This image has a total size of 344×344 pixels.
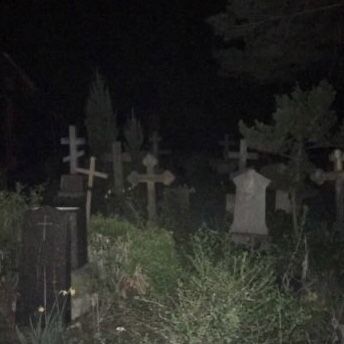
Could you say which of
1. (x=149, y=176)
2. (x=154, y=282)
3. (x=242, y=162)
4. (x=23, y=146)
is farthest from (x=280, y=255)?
(x=23, y=146)

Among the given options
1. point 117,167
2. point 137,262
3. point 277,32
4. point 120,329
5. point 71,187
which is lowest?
point 120,329

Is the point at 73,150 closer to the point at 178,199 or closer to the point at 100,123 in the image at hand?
the point at 178,199

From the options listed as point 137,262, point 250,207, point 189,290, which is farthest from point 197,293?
point 250,207

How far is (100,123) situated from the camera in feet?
71.5

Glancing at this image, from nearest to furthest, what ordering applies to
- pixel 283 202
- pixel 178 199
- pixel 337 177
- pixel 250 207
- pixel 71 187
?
pixel 250 207, pixel 337 177, pixel 71 187, pixel 283 202, pixel 178 199

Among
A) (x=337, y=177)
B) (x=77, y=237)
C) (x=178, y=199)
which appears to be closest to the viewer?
(x=77, y=237)

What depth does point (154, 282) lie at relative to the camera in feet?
31.5

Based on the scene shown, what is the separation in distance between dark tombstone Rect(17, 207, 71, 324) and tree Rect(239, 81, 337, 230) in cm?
528

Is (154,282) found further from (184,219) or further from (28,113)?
(28,113)

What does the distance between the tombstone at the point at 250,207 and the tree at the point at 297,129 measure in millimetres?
844

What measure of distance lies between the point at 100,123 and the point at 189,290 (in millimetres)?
13985

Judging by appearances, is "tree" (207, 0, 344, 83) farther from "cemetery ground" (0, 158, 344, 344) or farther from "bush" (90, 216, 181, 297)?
"bush" (90, 216, 181, 297)

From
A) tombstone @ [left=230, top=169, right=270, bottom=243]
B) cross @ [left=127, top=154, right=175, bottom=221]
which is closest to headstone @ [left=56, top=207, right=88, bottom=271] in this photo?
tombstone @ [left=230, top=169, right=270, bottom=243]

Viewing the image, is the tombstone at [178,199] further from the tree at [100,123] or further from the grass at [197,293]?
the tree at [100,123]
